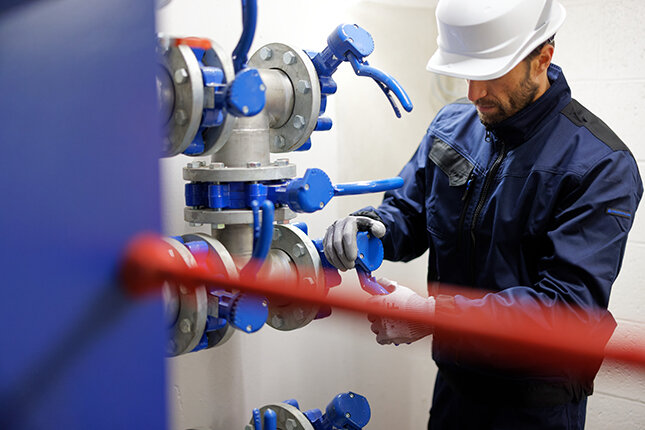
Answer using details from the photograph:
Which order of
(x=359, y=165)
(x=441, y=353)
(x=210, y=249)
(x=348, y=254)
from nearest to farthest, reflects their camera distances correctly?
1. (x=210, y=249)
2. (x=348, y=254)
3. (x=441, y=353)
4. (x=359, y=165)

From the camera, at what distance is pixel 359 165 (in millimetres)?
1653

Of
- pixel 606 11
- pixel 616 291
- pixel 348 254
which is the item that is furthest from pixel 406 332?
pixel 606 11

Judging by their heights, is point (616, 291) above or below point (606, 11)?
below

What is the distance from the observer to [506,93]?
1.22 m

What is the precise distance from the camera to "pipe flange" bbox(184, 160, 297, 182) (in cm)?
93

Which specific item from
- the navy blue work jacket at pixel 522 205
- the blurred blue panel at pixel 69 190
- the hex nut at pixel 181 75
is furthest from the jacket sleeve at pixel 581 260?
the blurred blue panel at pixel 69 190

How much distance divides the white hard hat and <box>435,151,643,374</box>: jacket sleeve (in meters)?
0.24

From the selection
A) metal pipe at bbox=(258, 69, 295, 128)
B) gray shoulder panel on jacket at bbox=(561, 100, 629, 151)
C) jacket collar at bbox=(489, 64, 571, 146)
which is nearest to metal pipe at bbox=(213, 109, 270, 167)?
metal pipe at bbox=(258, 69, 295, 128)

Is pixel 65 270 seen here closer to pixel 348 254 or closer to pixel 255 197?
pixel 255 197

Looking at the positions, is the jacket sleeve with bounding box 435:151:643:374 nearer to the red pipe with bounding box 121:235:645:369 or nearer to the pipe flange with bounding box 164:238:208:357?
the pipe flange with bounding box 164:238:208:357

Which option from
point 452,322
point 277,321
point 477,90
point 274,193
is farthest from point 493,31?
point 452,322

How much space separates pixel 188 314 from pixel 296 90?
0.35 m

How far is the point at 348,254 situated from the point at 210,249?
223mm

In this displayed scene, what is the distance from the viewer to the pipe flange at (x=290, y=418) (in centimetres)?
119
